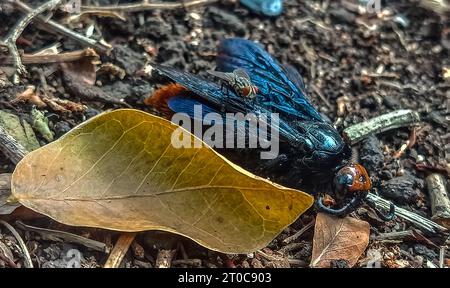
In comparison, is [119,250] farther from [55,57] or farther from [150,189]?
[55,57]

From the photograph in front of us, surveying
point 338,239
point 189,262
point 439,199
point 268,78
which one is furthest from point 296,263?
point 268,78

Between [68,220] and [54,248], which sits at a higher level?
→ [68,220]

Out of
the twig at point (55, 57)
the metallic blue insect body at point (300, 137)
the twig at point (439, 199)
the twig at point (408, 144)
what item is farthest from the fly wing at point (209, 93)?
the twig at point (439, 199)

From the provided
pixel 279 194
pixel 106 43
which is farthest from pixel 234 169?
pixel 106 43

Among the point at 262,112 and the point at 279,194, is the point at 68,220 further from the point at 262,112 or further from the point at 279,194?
the point at 262,112

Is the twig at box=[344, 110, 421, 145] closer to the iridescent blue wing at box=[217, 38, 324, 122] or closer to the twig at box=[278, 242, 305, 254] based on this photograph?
the iridescent blue wing at box=[217, 38, 324, 122]

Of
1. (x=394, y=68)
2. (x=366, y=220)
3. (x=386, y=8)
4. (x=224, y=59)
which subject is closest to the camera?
(x=366, y=220)

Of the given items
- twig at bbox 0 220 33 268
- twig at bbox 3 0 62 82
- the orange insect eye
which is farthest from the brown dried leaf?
twig at bbox 3 0 62 82
